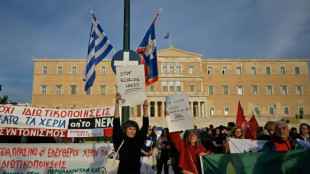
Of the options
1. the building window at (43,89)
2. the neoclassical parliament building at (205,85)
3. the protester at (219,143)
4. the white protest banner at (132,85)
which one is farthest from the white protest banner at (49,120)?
the building window at (43,89)

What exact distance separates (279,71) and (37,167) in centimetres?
5332

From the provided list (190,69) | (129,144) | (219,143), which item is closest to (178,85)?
(190,69)

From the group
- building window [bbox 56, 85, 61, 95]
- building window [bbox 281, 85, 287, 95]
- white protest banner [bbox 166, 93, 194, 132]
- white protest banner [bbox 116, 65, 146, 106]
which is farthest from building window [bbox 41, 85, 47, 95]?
white protest banner [bbox 116, 65, 146, 106]

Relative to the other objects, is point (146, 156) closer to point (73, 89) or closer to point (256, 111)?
point (73, 89)

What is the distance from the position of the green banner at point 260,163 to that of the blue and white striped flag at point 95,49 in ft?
13.1

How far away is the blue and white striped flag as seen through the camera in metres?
6.76

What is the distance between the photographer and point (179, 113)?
15.5ft

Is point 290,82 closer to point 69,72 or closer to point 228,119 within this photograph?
point 228,119

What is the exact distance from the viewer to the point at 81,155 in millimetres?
6176

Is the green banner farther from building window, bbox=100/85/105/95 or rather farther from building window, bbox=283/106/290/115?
building window, bbox=283/106/290/115

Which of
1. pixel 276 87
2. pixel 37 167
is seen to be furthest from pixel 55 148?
pixel 276 87

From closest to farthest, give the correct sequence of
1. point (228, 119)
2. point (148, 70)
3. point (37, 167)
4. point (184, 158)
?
point (184, 158) < point (37, 167) < point (148, 70) < point (228, 119)

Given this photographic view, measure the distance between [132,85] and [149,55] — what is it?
333cm

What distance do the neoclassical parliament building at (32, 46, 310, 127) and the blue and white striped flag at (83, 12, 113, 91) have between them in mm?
38536
